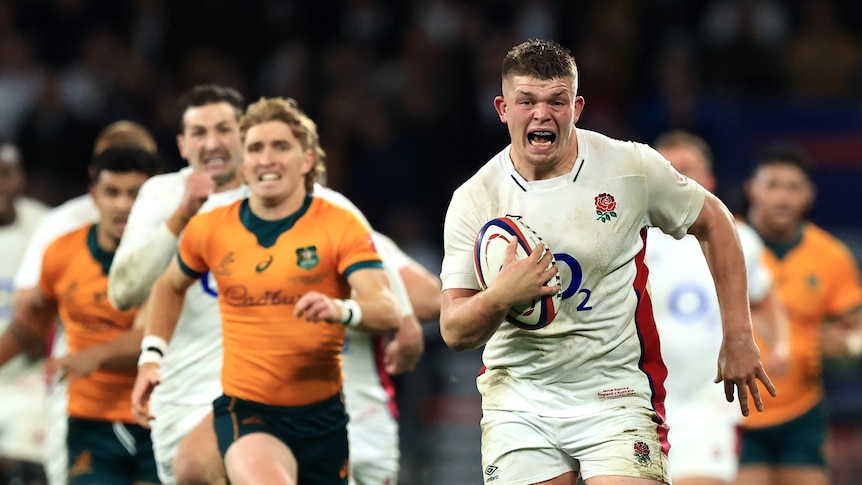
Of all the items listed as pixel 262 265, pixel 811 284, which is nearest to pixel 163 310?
pixel 262 265

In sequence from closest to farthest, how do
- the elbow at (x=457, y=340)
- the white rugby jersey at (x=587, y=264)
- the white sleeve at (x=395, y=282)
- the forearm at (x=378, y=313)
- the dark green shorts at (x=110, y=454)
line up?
the elbow at (x=457, y=340) < the white rugby jersey at (x=587, y=264) < the forearm at (x=378, y=313) < the white sleeve at (x=395, y=282) < the dark green shorts at (x=110, y=454)

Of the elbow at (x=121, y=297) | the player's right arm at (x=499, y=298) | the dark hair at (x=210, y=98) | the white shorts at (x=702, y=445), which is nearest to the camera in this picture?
the player's right arm at (x=499, y=298)

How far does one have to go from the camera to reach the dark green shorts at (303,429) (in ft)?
21.2

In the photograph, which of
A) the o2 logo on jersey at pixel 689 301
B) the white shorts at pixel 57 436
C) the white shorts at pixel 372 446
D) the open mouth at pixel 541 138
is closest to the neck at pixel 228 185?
the white shorts at pixel 372 446

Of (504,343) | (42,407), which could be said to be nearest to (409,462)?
(42,407)

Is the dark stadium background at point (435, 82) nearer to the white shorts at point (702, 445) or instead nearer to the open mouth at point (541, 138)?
the white shorts at point (702, 445)

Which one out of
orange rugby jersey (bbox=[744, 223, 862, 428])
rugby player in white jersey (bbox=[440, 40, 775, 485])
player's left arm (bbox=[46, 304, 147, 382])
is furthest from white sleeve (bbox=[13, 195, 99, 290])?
orange rugby jersey (bbox=[744, 223, 862, 428])

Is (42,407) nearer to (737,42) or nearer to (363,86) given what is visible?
(363,86)

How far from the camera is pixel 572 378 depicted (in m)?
5.55

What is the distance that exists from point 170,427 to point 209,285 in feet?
2.45

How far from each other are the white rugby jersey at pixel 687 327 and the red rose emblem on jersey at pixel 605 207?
297 cm

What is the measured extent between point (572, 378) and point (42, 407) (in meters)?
5.21

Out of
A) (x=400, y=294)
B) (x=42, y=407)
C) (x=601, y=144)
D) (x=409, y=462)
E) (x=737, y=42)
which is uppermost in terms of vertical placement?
(x=737, y=42)

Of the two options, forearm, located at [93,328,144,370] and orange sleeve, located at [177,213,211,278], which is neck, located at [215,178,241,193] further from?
forearm, located at [93,328,144,370]
